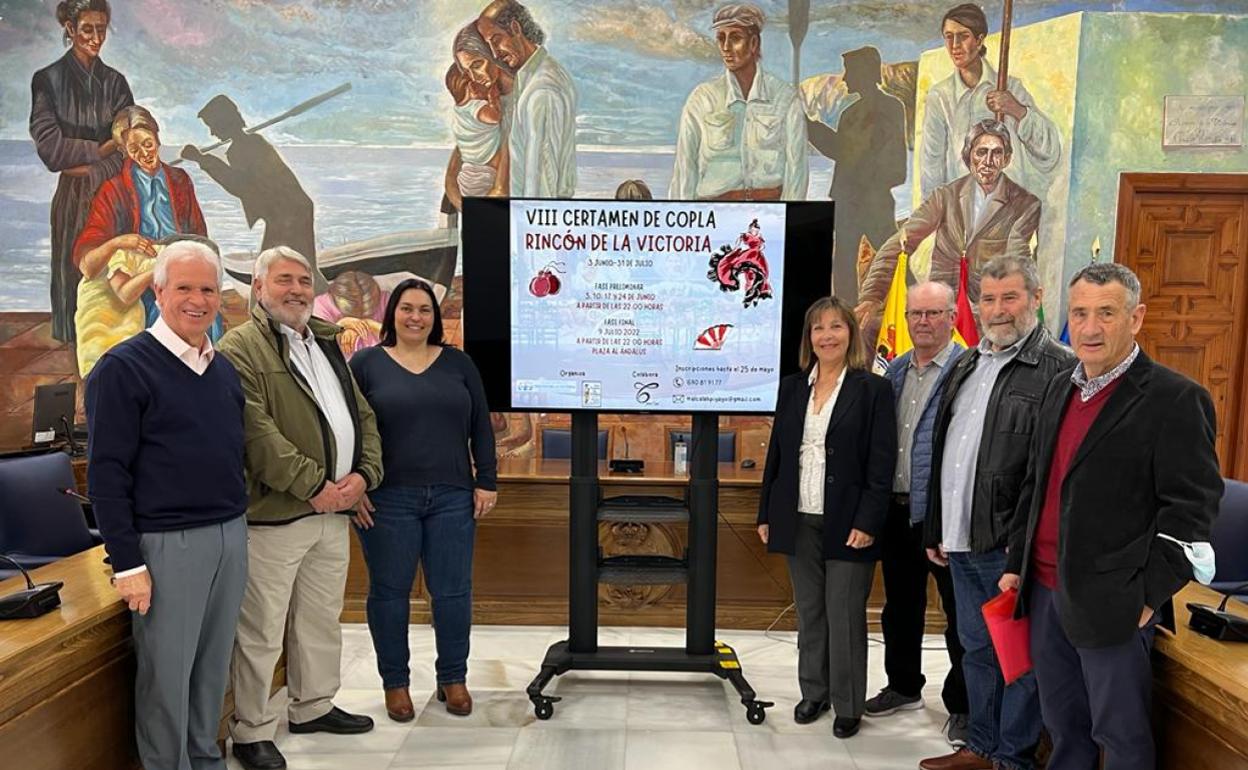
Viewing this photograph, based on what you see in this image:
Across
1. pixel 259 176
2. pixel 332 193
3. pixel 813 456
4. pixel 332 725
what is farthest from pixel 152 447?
pixel 259 176

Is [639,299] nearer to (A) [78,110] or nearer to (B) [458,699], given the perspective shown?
(B) [458,699]

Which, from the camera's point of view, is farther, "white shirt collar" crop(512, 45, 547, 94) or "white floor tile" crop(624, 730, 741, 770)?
"white shirt collar" crop(512, 45, 547, 94)

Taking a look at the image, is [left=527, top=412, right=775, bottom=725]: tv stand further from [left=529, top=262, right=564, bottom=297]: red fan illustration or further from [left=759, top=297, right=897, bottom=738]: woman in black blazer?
[left=529, top=262, right=564, bottom=297]: red fan illustration

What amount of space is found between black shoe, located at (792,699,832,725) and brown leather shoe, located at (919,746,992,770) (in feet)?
1.52

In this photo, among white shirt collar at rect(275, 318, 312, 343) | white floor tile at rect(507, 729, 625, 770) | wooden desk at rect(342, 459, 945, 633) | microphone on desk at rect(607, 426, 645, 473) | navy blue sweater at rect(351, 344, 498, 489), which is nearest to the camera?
white shirt collar at rect(275, 318, 312, 343)

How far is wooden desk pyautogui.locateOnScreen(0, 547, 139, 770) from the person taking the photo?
1915 mm

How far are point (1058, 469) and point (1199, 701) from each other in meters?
0.62

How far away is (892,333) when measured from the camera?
5418mm

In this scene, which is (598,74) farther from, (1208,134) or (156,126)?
(1208,134)

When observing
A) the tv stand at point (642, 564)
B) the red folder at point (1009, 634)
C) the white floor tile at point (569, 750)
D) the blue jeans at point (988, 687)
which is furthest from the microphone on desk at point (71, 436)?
the red folder at point (1009, 634)

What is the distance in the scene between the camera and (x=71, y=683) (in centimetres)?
209

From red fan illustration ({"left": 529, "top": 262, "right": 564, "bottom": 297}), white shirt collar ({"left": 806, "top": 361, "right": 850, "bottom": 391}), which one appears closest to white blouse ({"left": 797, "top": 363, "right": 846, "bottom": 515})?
white shirt collar ({"left": 806, "top": 361, "right": 850, "bottom": 391})

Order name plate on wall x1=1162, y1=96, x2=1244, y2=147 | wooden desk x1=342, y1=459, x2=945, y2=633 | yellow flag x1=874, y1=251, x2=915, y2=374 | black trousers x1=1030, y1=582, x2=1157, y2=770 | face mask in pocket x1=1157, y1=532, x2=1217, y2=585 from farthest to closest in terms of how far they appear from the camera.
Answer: name plate on wall x1=1162, y1=96, x2=1244, y2=147, yellow flag x1=874, y1=251, x2=915, y2=374, wooden desk x1=342, y1=459, x2=945, y2=633, black trousers x1=1030, y1=582, x2=1157, y2=770, face mask in pocket x1=1157, y1=532, x2=1217, y2=585

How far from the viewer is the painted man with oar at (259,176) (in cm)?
586
